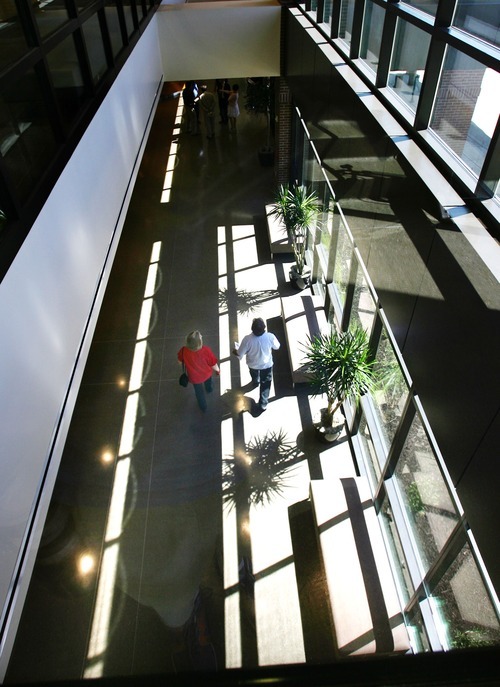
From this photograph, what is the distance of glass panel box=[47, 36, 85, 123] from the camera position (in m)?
3.85

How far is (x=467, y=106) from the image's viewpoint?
2.96 meters

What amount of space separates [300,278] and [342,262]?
1.92m

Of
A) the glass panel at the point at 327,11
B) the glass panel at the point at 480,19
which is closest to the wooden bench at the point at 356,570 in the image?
the glass panel at the point at 480,19

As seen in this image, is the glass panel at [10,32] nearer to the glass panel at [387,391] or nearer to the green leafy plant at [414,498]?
the glass panel at [387,391]

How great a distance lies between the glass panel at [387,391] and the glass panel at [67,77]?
11.5 ft

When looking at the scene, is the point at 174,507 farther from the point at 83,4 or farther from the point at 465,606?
the point at 83,4

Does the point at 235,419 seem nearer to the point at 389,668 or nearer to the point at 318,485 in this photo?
the point at 318,485

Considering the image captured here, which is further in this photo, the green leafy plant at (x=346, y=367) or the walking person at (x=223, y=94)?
the walking person at (x=223, y=94)

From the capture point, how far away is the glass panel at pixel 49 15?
3466mm

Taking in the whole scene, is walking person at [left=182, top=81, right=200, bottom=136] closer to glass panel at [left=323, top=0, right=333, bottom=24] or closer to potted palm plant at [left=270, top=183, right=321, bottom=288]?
potted palm plant at [left=270, top=183, right=321, bottom=288]

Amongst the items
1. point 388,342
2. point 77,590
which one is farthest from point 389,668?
point 77,590

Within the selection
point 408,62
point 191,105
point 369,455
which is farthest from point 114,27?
point 191,105

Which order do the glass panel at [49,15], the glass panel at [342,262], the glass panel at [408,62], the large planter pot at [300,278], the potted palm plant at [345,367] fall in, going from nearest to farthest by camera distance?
the glass panel at [49,15] → the glass panel at [408,62] → the potted palm plant at [345,367] → the glass panel at [342,262] → the large planter pot at [300,278]

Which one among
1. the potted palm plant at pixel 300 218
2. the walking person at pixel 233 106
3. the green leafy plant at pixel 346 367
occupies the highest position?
the walking person at pixel 233 106
